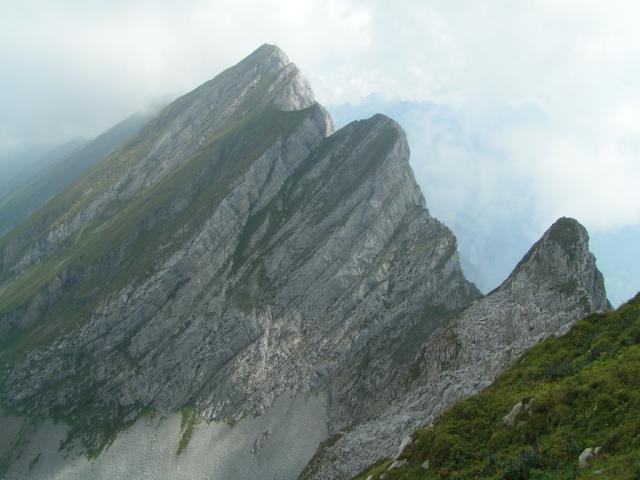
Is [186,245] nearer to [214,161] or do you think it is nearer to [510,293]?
[214,161]

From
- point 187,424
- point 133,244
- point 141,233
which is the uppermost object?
point 141,233

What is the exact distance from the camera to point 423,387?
253ft

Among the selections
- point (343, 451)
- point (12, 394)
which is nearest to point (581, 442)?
point (343, 451)

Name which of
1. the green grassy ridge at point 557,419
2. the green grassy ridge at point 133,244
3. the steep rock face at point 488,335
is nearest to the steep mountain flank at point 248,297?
the green grassy ridge at point 133,244

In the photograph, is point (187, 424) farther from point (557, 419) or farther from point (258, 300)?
point (557, 419)

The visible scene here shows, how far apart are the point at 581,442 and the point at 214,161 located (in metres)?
178

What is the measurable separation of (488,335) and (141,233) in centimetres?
13110

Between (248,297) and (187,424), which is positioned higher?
(248,297)

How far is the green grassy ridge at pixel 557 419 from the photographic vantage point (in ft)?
77.2

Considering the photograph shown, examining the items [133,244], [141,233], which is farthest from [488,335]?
[141,233]

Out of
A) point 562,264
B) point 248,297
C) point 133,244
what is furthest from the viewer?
point 133,244

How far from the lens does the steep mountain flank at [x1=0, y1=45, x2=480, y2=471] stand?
12406cm

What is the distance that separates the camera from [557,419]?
90.7 feet

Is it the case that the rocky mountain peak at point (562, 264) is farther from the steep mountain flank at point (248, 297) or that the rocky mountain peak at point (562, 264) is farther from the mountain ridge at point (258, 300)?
the steep mountain flank at point (248, 297)
